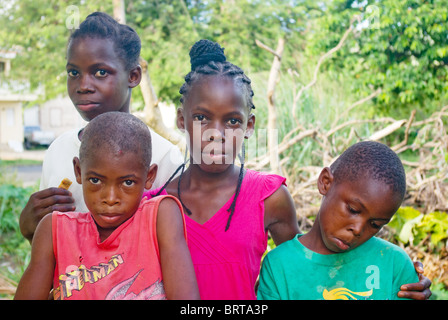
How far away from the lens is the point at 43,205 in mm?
1713

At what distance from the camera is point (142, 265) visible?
1455 mm

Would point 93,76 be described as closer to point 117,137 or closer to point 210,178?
point 117,137

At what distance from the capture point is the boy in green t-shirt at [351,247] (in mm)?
1582

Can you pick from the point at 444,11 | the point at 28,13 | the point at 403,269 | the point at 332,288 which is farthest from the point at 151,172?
the point at 28,13

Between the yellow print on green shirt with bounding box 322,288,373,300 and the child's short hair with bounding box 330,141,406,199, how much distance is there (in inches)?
15.2

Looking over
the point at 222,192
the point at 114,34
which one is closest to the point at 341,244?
the point at 222,192

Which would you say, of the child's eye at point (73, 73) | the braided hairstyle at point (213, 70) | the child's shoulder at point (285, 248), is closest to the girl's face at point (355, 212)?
the child's shoulder at point (285, 248)

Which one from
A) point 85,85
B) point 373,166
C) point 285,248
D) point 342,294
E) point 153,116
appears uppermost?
point 85,85

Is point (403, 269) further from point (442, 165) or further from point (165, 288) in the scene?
point (442, 165)

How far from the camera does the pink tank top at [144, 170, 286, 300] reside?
1708 millimetres

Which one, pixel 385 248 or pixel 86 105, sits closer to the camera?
pixel 385 248

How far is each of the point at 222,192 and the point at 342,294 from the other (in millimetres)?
607

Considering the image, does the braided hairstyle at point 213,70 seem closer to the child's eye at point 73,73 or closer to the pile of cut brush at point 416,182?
the child's eye at point 73,73

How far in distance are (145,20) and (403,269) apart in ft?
39.9
